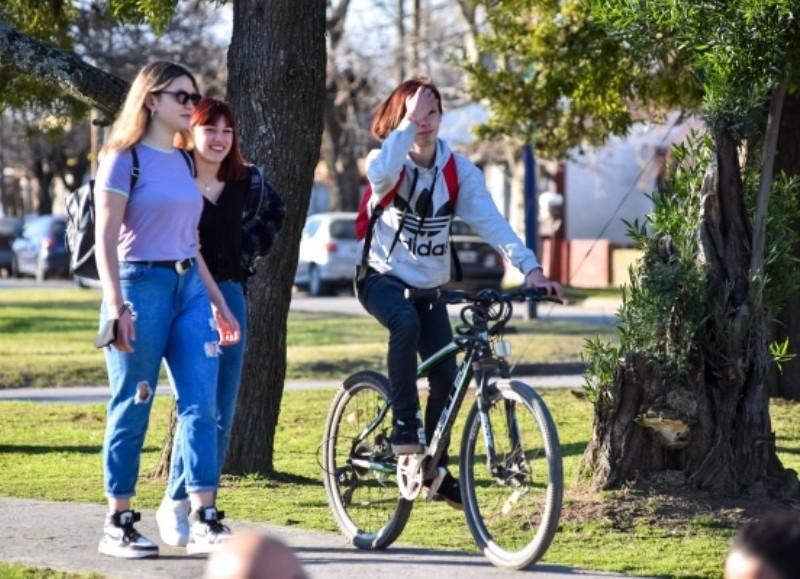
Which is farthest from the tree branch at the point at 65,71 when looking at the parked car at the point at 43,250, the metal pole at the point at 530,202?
the parked car at the point at 43,250

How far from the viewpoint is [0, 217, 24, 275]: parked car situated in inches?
1848

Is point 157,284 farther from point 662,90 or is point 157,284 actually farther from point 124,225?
point 662,90

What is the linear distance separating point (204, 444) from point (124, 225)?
2.83 feet

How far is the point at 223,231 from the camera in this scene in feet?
22.1

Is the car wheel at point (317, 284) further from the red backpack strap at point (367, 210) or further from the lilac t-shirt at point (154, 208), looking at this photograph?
A: the lilac t-shirt at point (154, 208)

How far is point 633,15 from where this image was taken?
8.62 meters

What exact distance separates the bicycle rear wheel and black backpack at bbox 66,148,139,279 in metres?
1.25

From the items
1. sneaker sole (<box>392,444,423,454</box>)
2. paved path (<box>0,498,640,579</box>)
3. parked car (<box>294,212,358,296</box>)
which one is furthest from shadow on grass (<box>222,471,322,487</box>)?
parked car (<box>294,212,358,296</box>)

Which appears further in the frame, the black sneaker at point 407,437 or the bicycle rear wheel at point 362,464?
the bicycle rear wheel at point 362,464

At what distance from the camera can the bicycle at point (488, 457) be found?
19.4 ft

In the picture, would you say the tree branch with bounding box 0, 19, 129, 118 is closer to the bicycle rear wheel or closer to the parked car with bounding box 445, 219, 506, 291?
the bicycle rear wheel

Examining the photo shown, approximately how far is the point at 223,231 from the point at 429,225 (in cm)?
82

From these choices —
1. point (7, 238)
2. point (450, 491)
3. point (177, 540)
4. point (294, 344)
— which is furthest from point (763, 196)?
point (7, 238)

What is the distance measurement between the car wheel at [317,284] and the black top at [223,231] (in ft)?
85.3
